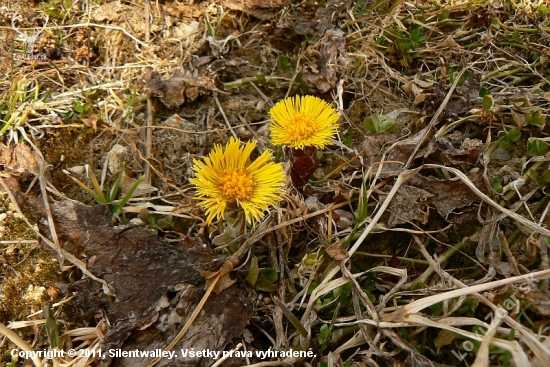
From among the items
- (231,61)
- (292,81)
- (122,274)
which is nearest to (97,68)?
(231,61)

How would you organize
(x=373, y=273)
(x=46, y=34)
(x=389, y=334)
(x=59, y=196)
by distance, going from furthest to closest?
(x=46, y=34) < (x=59, y=196) < (x=373, y=273) < (x=389, y=334)

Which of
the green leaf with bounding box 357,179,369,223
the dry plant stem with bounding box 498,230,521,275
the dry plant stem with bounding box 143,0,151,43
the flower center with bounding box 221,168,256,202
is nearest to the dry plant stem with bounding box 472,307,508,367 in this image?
the dry plant stem with bounding box 498,230,521,275

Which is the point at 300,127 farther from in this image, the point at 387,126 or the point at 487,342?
the point at 487,342

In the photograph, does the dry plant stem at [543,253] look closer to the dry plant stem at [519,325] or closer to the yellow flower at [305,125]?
the dry plant stem at [519,325]

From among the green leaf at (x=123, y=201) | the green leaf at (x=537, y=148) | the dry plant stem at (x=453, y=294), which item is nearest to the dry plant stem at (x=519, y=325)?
the dry plant stem at (x=453, y=294)

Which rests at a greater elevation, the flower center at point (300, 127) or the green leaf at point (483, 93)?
the flower center at point (300, 127)

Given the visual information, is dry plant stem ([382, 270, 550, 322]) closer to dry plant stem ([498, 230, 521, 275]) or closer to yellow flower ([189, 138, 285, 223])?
dry plant stem ([498, 230, 521, 275])

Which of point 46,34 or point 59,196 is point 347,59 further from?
point 46,34
